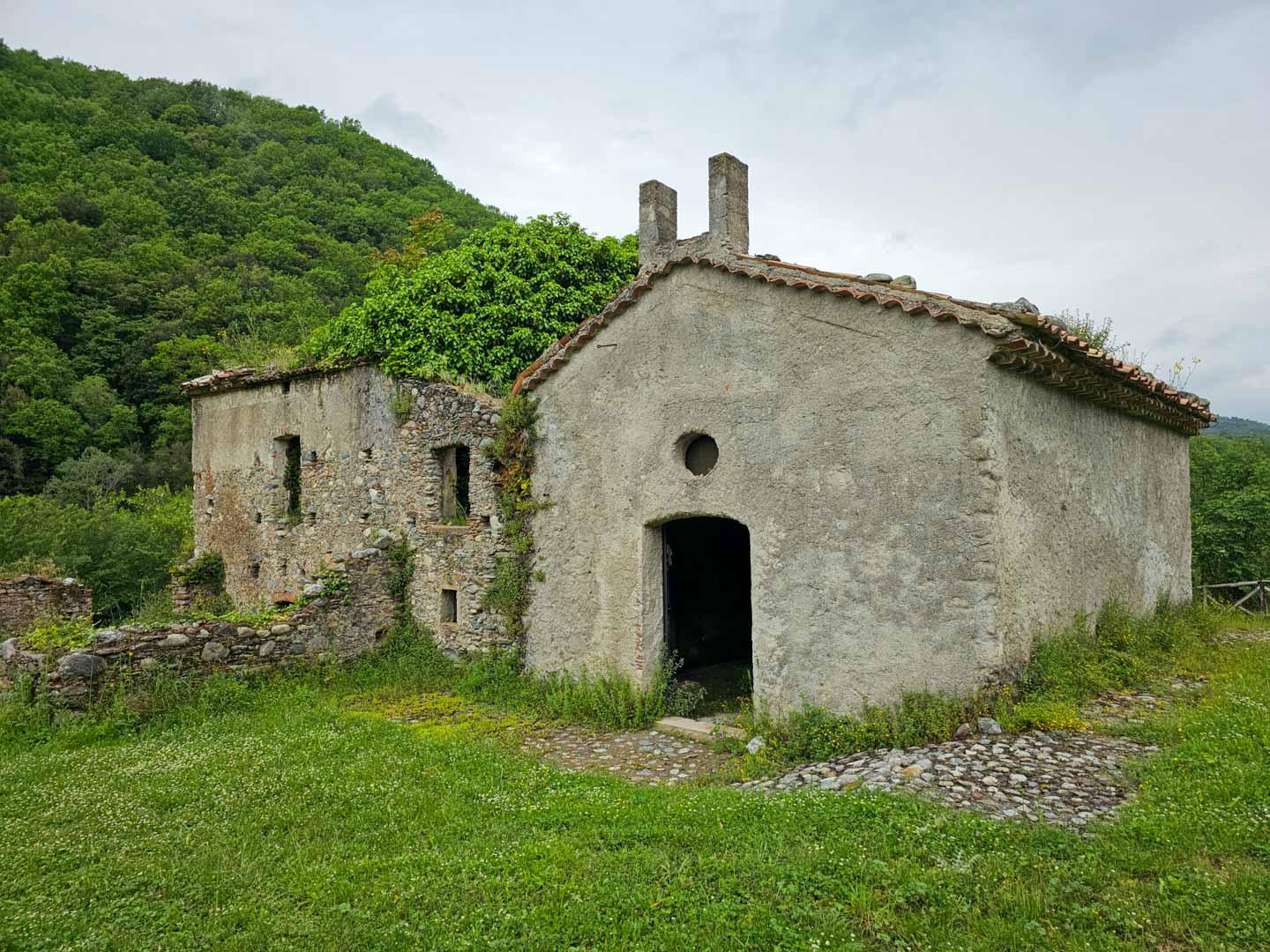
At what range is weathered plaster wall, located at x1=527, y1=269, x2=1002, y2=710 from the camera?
21.6ft

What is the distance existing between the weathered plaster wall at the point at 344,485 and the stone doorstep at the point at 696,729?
3040mm

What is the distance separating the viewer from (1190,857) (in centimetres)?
414

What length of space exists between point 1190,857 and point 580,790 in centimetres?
410

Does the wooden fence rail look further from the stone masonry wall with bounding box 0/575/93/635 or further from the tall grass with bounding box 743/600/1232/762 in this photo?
the stone masonry wall with bounding box 0/575/93/635

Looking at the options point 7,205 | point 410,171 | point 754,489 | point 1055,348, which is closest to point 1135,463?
point 1055,348

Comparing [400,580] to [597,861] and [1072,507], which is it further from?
[1072,507]

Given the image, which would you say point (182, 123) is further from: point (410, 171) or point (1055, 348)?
point (1055, 348)

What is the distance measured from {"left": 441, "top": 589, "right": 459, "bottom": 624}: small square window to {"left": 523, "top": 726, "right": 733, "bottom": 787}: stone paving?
3129mm

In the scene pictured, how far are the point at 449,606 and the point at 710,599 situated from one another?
14.4 feet

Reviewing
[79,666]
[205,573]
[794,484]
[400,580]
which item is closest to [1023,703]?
[794,484]

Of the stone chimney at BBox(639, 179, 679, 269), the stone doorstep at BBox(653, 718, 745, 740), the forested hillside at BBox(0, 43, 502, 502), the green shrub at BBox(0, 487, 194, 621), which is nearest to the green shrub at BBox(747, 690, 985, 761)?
the stone doorstep at BBox(653, 718, 745, 740)

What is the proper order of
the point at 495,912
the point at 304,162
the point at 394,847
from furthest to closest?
the point at 304,162, the point at 394,847, the point at 495,912

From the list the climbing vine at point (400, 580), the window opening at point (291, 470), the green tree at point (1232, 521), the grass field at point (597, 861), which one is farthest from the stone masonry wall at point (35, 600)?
the green tree at point (1232, 521)

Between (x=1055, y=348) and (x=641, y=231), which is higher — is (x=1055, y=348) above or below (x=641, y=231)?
below
